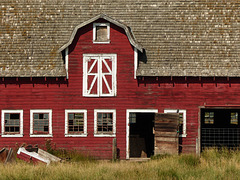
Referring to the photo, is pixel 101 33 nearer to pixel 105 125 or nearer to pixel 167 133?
pixel 105 125

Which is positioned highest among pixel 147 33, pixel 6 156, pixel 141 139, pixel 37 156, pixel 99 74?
pixel 147 33

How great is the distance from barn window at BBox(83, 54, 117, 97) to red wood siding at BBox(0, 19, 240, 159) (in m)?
0.23

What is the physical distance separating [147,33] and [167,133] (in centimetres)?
580

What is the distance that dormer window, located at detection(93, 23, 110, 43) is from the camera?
23.5m

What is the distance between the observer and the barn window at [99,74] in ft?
76.8

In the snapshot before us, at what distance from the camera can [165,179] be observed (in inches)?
621

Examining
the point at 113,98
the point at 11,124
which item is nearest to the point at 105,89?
the point at 113,98

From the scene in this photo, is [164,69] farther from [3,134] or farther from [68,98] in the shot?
[3,134]

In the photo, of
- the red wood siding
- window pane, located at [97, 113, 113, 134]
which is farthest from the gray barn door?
window pane, located at [97, 113, 113, 134]

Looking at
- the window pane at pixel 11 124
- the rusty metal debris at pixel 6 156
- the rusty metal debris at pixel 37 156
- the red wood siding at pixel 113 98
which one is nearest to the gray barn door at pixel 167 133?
the red wood siding at pixel 113 98

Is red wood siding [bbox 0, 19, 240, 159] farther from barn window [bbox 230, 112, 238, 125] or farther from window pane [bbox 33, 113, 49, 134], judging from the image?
barn window [bbox 230, 112, 238, 125]

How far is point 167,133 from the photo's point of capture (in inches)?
890

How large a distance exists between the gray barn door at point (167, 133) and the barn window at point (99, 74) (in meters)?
2.82

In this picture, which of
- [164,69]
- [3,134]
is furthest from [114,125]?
[3,134]
